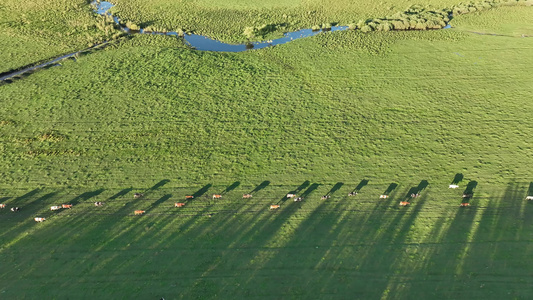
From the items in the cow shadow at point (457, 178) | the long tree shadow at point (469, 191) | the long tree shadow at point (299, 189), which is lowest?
the long tree shadow at point (469, 191)

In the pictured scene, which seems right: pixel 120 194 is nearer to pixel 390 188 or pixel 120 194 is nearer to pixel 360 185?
pixel 360 185

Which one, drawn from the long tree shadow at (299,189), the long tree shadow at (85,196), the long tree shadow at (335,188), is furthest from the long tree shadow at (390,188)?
the long tree shadow at (85,196)

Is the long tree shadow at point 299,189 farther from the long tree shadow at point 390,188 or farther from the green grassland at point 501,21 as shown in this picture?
the green grassland at point 501,21

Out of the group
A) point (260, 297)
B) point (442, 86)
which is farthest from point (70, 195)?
point (442, 86)

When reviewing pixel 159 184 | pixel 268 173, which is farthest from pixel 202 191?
pixel 268 173

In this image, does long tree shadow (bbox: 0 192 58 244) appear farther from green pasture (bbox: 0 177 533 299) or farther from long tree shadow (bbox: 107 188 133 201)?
long tree shadow (bbox: 107 188 133 201)

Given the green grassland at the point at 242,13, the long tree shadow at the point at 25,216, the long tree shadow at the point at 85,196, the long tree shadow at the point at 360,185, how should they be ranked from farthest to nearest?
the green grassland at the point at 242,13 < the long tree shadow at the point at 360,185 < the long tree shadow at the point at 85,196 < the long tree shadow at the point at 25,216

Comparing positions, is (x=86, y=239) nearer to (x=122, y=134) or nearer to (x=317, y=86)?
(x=122, y=134)
